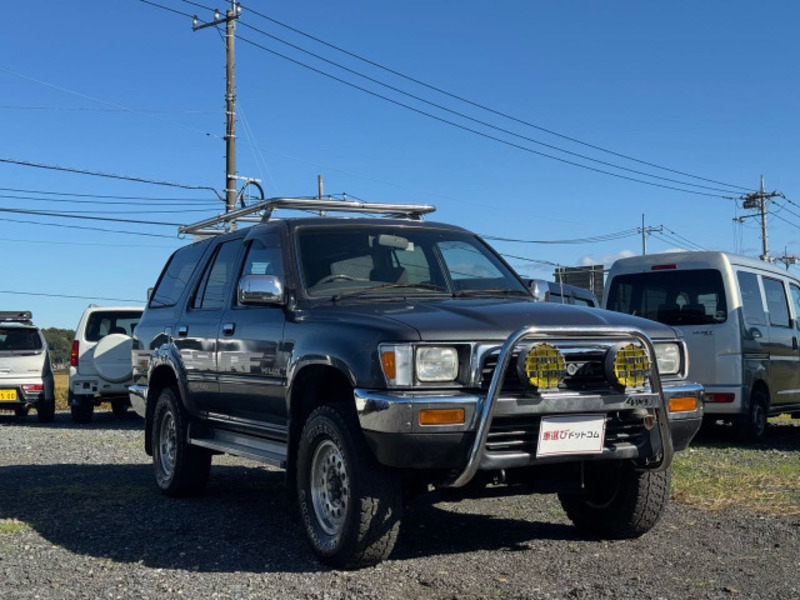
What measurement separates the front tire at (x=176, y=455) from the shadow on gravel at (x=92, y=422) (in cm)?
723

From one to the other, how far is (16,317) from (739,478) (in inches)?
518

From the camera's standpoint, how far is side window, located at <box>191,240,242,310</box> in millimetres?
7121

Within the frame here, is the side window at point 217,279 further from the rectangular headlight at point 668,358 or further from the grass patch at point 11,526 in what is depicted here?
the rectangular headlight at point 668,358

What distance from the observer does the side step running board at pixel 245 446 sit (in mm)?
5977

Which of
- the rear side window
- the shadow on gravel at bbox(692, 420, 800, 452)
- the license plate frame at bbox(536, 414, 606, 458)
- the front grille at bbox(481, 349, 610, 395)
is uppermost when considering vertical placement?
the rear side window

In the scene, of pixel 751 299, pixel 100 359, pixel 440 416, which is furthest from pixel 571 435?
pixel 100 359

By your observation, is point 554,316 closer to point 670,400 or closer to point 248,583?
point 670,400

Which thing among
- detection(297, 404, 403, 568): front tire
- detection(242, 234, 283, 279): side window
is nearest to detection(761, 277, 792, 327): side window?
detection(242, 234, 283, 279): side window

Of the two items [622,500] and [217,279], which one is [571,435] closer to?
[622,500]

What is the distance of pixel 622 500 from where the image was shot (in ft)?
18.9

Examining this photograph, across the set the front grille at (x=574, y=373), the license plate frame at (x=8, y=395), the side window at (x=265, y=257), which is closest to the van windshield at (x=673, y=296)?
the side window at (x=265, y=257)

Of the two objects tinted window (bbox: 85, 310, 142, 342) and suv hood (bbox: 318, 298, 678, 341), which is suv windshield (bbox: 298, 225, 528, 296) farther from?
tinted window (bbox: 85, 310, 142, 342)

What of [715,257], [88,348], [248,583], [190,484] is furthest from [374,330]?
[88,348]

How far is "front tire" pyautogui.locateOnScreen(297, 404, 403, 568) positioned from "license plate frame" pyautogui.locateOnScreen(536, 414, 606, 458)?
2.57 ft
